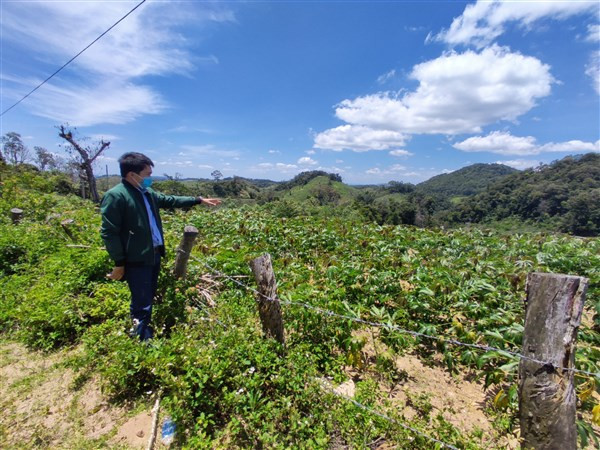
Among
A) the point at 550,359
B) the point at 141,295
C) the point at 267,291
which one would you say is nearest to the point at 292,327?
the point at 267,291

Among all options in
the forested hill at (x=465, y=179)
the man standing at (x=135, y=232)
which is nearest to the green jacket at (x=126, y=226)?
the man standing at (x=135, y=232)

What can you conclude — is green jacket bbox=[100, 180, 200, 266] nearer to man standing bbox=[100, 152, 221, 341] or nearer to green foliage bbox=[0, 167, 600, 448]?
man standing bbox=[100, 152, 221, 341]

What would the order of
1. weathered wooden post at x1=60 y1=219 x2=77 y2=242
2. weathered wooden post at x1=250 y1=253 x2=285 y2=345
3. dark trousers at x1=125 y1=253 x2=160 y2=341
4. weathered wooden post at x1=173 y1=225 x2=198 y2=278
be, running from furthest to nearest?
weathered wooden post at x1=60 y1=219 x2=77 y2=242 < weathered wooden post at x1=173 y1=225 x2=198 y2=278 < dark trousers at x1=125 y1=253 x2=160 y2=341 < weathered wooden post at x1=250 y1=253 x2=285 y2=345

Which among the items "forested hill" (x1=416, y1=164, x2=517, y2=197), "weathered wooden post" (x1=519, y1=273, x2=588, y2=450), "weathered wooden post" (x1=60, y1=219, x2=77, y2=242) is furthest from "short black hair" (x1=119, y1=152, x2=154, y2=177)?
"forested hill" (x1=416, y1=164, x2=517, y2=197)

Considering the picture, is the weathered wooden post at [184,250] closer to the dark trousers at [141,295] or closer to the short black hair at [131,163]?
the dark trousers at [141,295]

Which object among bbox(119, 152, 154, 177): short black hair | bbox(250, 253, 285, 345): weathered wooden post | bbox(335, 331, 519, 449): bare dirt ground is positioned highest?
bbox(119, 152, 154, 177): short black hair

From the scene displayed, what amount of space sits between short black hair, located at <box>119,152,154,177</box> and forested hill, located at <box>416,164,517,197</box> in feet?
518

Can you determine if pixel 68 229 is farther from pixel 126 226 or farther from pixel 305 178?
pixel 305 178

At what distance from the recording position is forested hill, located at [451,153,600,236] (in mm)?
37812

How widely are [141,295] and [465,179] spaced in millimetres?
199296

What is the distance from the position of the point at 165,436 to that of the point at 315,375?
1.28m

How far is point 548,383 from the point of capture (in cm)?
171

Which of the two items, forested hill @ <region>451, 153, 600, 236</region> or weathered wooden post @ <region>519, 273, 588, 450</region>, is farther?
forested hill @ <region>451, 153, 600, 236</region>

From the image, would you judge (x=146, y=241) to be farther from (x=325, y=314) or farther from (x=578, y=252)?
(x=578, y=252)
